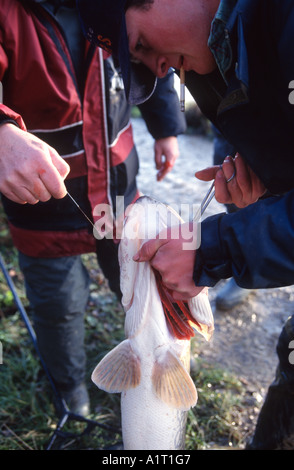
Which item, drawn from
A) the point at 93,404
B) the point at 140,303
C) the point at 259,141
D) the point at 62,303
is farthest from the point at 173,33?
the point at 93,404

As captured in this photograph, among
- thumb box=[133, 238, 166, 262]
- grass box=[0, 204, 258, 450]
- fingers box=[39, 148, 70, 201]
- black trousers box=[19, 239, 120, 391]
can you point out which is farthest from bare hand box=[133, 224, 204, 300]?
grass box=[0, 204, 258, 450]

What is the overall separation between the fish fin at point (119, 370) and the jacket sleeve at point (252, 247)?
0.46 meters

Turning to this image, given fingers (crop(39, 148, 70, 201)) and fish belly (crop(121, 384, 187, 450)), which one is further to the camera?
fish belly (crop(121, 384, 187, 450))

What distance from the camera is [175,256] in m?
1.62

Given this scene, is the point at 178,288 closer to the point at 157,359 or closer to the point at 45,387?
the point at 157,359

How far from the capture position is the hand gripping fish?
1696mm

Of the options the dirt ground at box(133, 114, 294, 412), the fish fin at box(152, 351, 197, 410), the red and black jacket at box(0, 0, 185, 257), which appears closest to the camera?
the fish fin at box(152, 351, 197, 410)

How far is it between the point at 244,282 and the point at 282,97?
0.73 meters

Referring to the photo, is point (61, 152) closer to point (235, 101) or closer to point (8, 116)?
point (8, 116)

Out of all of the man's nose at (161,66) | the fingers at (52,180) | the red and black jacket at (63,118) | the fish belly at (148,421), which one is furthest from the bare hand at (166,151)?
the fish belly at (148,421)

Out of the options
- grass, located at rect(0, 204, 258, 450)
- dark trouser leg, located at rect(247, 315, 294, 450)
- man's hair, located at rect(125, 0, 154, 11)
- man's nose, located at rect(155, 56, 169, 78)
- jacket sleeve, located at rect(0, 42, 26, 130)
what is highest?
man's hair, located at rect(125, 0, 154, 11)

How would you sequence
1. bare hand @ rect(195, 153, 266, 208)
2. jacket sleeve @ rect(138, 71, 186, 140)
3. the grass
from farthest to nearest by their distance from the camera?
A: 1. jacket sleeve @ rect(138, 71, 186, 140)
2. the grass
3. bare hand @ rect(195, 153, 266, 208)

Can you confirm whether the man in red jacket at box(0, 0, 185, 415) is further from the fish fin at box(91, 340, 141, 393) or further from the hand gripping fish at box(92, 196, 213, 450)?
the fish fin at box(91, 340, 141, 393)
